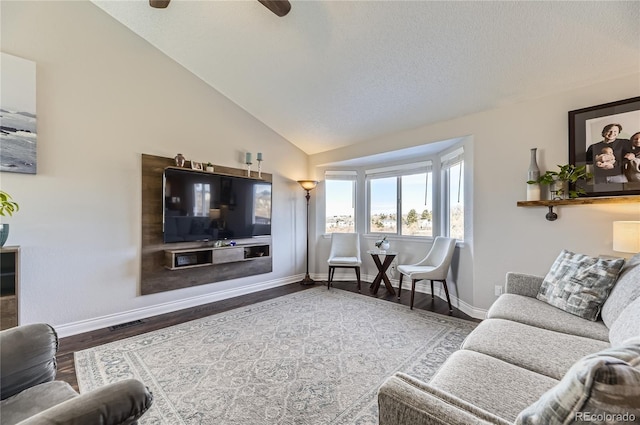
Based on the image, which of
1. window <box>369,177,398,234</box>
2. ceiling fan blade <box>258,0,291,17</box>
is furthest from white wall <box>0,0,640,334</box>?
ceiling fan blade <box>258,0,291,17</box>

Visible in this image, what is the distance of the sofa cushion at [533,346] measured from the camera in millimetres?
1265

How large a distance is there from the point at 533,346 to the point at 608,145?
2161 millimetres

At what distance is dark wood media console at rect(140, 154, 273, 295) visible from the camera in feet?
10.5

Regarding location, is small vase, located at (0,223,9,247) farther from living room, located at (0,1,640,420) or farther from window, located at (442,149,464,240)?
window, located at (442,149,464,240)

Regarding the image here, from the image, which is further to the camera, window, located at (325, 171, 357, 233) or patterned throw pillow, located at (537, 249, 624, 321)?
window, located at (325, 171, 357, 233)

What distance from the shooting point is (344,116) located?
3.90m

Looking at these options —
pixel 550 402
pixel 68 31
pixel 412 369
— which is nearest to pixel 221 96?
pixel 68 31

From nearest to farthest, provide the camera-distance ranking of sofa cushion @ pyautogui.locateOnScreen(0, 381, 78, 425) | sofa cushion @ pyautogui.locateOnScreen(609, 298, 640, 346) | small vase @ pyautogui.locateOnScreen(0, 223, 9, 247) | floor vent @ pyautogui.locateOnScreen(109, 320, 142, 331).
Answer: sofa cushion @ pyautogui.locateOnScreen(0, 381, 78, 425), sofa cushion @ pyautogui.locateOnScreen(609, 298, 640, 346), small vase @ pyautogui.locateOnScreen(0, 223, 9, 247), floor vent @ pyautogui.locateOnScreen(109, 320, 142, 331)

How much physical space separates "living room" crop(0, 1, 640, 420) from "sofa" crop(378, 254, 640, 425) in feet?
2.86

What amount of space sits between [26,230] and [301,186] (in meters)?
3.47

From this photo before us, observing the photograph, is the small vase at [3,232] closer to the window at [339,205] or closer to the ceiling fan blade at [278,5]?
the ceiling fan blade at [278,5]

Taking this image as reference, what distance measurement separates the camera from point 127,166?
3.08 metres

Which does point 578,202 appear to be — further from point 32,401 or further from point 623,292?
point 32,401

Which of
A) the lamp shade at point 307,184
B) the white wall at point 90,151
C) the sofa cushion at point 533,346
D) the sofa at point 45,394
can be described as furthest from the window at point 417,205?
the sofa at point 45,394
